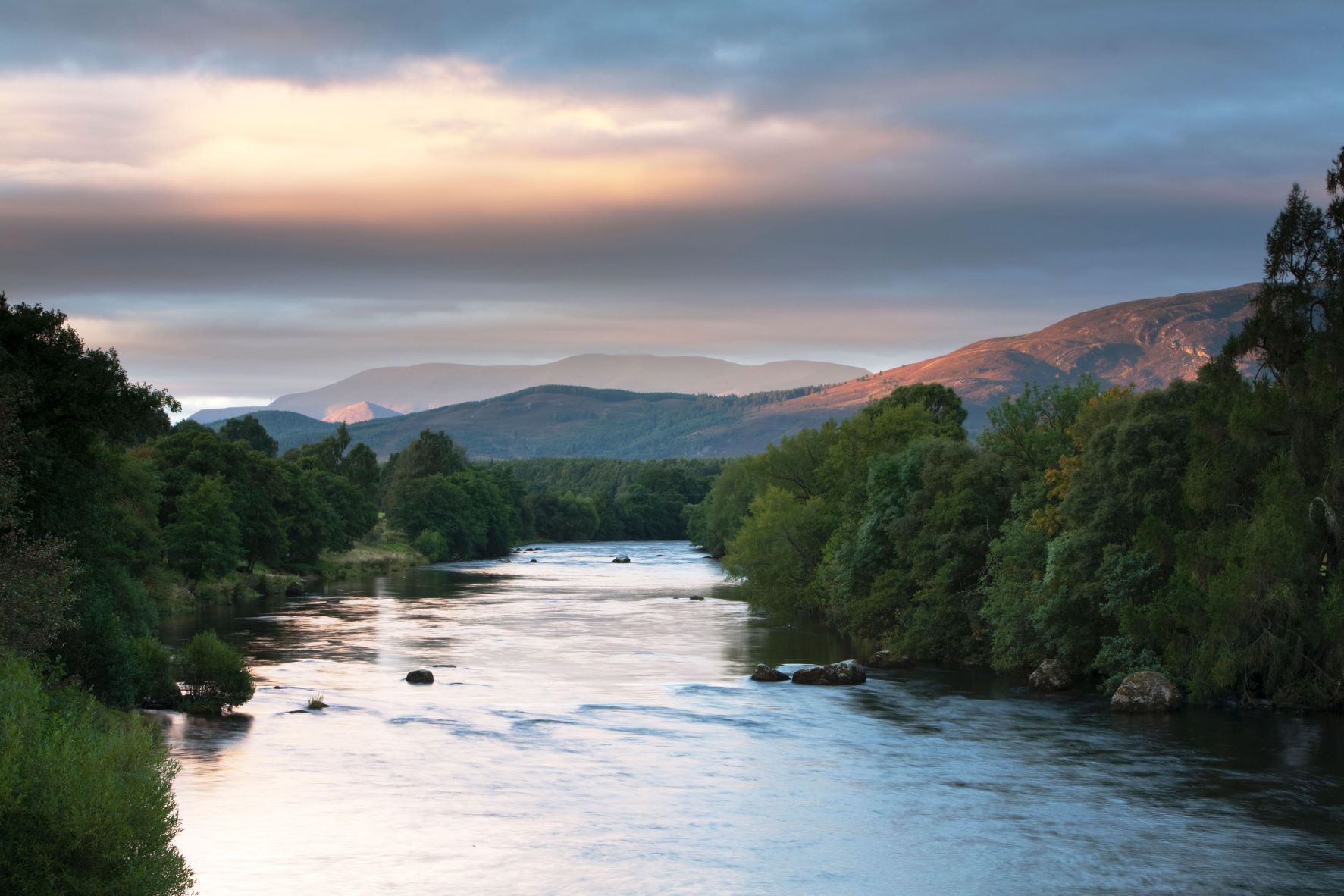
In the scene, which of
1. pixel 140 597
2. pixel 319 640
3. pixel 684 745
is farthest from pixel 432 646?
pixel 684 745

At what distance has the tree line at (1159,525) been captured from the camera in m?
48.6

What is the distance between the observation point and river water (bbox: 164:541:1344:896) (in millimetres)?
29953

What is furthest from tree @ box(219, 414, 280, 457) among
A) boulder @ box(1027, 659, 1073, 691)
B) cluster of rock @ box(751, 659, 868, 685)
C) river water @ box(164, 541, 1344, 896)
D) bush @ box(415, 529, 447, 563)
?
boulder @ box(1027, 659, 1073, 691)

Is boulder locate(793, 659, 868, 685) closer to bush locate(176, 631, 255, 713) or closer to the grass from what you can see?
bush locate(176, 631, 255, 713)

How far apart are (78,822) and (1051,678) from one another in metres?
47.2

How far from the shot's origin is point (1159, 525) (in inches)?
2098

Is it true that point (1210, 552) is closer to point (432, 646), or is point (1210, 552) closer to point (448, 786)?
point (448, 786)

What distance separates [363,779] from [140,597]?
66.9 ft

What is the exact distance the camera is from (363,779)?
3881 cm

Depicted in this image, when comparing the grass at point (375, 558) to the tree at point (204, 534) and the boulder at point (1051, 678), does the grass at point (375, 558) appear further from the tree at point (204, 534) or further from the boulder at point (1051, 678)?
the boulder at point (1051, 678)

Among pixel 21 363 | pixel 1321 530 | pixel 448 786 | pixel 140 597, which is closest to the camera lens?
pixel 448 786

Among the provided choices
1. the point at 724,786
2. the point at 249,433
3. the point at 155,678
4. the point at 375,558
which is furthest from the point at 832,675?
the point at 249,433

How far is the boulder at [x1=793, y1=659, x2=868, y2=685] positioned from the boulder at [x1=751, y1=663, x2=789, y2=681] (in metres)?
0.65

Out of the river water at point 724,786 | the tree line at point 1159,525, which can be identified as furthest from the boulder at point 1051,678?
the river water at point 724,786
